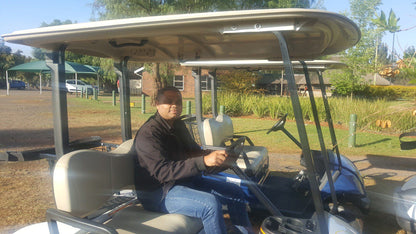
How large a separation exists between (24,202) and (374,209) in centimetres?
441

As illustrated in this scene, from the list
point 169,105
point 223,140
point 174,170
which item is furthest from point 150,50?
point 223,140

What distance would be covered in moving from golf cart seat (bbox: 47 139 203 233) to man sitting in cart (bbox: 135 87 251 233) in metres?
0.10

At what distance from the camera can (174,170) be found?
2.00 metres

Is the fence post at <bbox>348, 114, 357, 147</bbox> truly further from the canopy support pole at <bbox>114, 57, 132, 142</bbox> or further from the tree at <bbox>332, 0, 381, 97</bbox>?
the canopy support pole at <bbox>114, 57, 132, 142</bbox>

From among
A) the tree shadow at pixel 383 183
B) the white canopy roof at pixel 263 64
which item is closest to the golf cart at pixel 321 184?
the white canopy roof at pixel 263 64

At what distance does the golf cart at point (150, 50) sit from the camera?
155cm

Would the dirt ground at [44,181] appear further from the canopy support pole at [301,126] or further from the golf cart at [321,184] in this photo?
the canopy support pole at [301,126]

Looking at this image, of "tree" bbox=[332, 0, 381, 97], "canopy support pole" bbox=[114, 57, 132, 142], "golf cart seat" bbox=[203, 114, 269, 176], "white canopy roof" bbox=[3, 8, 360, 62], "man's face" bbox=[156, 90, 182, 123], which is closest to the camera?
"white canopy roof" bbox=[3, 8, 360, 62]

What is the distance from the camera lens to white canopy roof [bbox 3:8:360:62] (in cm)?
148

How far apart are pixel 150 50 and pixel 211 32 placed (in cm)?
A: 108

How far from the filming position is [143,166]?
2180mm

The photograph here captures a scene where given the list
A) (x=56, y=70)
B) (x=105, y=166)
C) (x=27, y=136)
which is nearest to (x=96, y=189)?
(x=105, y=166)

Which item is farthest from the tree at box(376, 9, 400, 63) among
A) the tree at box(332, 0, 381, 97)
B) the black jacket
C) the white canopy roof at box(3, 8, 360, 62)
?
the tree at box(332, 0, 381, 97)

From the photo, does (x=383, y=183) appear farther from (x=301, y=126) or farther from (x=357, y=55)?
(x=357, y=55)
